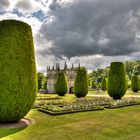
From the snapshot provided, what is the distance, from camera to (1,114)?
38.8 feet

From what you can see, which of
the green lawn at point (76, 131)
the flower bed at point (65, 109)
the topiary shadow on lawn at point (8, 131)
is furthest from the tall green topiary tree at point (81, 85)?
the topiary shadow on lawn at point (8, 131)

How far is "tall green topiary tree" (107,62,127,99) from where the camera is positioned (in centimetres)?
2764

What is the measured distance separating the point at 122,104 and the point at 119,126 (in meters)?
10.3

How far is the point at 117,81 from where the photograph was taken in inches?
1093

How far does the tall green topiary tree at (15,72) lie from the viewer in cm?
1190

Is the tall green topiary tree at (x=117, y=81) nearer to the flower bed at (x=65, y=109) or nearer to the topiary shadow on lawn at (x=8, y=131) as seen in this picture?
the flower bed at (x=65, y=109)

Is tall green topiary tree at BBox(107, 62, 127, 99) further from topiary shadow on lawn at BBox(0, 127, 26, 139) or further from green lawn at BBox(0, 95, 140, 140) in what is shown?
topiary shadow on lawn at BBox(0, 127, 26, 139)

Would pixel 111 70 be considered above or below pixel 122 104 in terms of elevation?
above

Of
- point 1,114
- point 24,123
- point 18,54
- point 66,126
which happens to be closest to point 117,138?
point 66,126

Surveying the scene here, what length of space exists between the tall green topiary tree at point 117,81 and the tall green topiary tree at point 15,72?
1677 centimetres

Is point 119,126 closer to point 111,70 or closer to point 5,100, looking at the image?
point 5,100

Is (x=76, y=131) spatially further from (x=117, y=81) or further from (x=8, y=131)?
(x=117, y=81)

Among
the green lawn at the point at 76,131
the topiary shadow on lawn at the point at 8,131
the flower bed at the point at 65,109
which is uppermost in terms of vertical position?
the flower bed at the point at 65,109

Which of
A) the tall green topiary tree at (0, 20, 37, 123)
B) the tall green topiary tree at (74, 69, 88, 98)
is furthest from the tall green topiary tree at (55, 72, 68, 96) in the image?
the tall green topiary tree at (0, 20, 37, 123)
